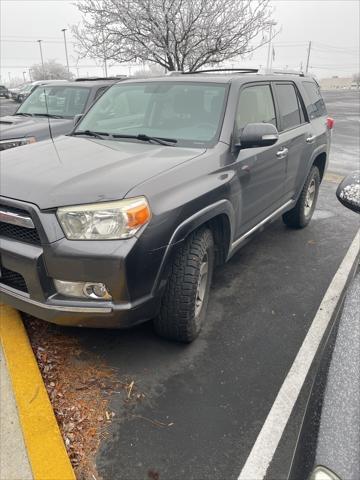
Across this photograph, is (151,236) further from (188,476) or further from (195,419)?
(188,476)

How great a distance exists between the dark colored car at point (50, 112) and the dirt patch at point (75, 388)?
387 cm

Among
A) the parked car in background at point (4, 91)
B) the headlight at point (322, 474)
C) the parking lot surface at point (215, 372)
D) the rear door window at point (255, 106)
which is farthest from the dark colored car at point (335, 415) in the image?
the parked car in background at point (4, 91)

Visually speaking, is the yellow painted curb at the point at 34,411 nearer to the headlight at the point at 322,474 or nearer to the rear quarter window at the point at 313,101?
the headlight at the point at 322,474

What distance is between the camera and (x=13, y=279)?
2561mm

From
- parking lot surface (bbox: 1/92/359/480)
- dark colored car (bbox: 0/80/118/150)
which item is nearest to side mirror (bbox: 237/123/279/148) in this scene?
parking lot surface (bbox: 1/92/359/480)

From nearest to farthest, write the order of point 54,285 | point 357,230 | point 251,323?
point 54,285 → point 251,323 → point 357,230

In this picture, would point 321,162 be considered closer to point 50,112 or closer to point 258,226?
point 258,226

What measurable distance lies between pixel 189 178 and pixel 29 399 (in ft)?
5.47

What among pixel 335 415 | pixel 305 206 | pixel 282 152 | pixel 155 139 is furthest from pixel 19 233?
pixel 305 206

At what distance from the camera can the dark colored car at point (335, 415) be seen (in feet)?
3.41

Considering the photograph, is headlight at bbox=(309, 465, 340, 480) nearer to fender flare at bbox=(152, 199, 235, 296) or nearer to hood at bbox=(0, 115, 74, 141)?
fender flare at bbox=(152, 199, 235, 296)

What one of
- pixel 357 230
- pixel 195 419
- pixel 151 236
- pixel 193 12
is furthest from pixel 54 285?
pixel 193 12

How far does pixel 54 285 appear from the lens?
2.42 m

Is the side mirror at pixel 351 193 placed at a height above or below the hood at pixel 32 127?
below
